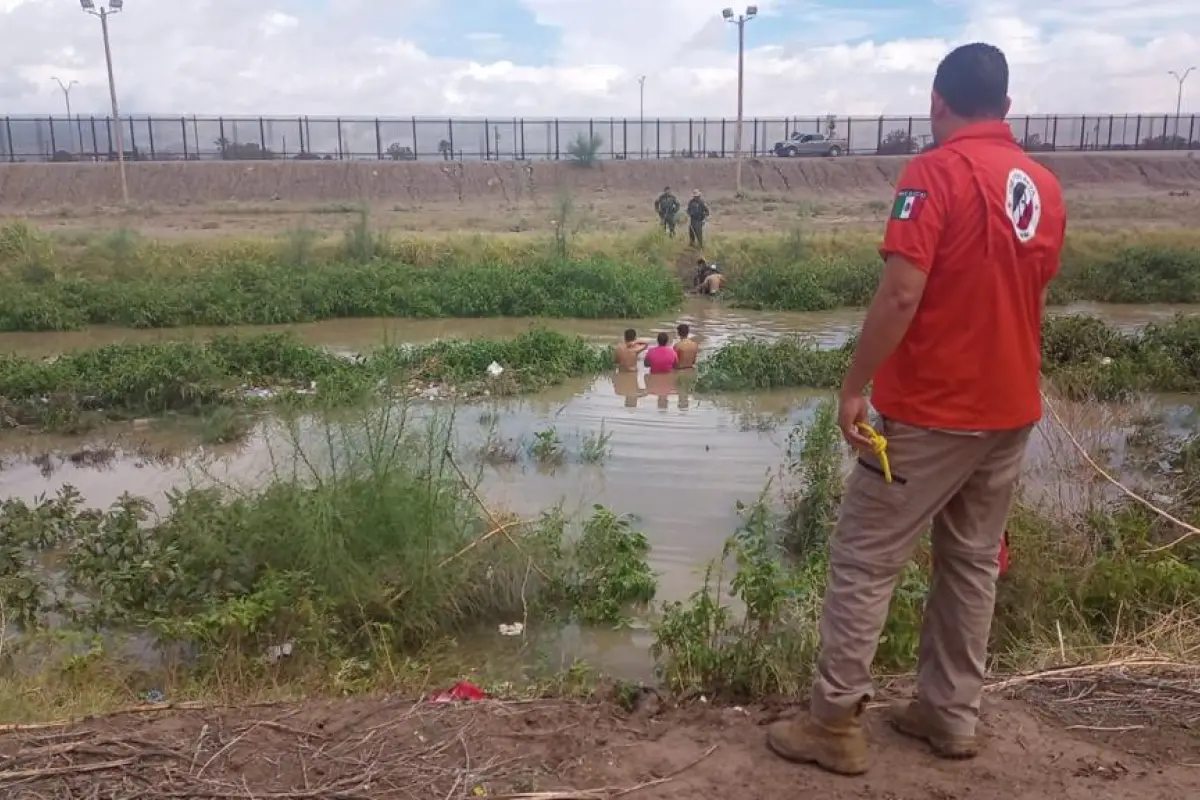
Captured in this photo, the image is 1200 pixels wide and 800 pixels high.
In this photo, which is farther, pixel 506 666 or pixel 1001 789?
pixel 506 666

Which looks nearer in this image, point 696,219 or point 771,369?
point 771,369

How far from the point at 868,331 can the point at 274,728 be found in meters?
2.40

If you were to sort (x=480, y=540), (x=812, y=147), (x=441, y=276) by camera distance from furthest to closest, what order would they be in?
(x=812, y=147)
(x=441, y=276)
(x=480, y=540)

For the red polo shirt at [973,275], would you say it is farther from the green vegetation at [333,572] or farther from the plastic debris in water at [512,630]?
the plastic debris in water at [512,630]

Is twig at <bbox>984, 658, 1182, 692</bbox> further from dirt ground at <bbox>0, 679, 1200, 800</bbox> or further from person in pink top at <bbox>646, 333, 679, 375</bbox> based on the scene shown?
person in pink top at <bbox>646, 333, 679, 375</bbox>

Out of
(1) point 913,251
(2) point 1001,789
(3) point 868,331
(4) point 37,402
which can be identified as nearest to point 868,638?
(2) point 1001,789

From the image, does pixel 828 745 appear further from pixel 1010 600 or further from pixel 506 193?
pixel 506 193

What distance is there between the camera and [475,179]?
4741 centimetres

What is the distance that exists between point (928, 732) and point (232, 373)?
37.5 feet

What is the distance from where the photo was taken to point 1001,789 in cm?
327

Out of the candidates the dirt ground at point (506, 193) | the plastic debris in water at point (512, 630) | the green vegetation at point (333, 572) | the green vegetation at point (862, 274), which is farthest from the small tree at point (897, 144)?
the plastic debris in water at point (512, 630)

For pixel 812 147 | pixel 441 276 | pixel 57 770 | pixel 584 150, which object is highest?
pixel 812 147

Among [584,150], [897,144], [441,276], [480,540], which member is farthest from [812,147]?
[480,540]

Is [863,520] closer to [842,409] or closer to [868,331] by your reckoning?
[842,409]
